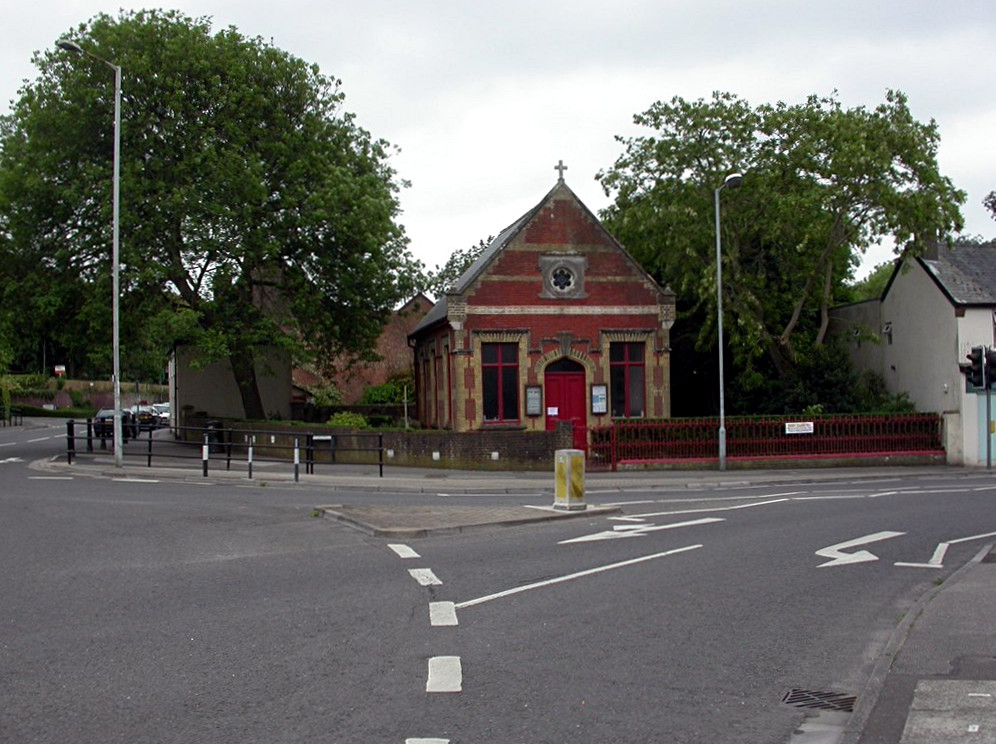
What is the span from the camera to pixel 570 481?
55.6ft

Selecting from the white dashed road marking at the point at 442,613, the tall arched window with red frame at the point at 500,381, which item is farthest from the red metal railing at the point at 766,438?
the white dashed road marking at the point at 442,613

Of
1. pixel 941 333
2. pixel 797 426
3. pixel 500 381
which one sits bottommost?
pixel 797 426

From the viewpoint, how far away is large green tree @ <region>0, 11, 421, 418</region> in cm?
3266

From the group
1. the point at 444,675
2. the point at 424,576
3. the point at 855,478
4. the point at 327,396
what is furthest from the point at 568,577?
the point at 327,396

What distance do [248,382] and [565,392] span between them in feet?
39.1

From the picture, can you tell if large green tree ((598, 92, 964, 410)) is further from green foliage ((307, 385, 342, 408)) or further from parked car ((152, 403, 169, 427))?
parked car ((152, 403, 169, 427))

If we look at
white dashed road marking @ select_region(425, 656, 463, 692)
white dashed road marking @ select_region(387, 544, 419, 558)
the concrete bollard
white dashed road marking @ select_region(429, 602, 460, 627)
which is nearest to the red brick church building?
the concrete bollard

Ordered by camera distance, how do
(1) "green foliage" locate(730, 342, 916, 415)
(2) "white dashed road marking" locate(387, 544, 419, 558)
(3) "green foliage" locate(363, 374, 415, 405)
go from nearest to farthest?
(2) "white dashed road marking" locate(387, 544, 419, 558)
(1) "green foliage" locate(730, 342, 916, 415)
(3) "green foliage" locate(363, 374, 415, 405)

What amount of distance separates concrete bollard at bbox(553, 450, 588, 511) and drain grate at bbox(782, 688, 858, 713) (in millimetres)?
9908

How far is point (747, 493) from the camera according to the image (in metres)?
23.0

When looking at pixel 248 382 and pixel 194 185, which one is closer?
pixel 194 185

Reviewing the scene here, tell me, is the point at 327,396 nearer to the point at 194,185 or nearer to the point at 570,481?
the point at 194,185

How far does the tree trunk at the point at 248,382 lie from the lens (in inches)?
1461

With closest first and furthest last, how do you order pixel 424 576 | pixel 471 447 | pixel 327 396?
1. pixel 424 576
2. pixel 471 447
3. pixel 327 396
